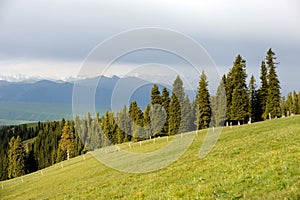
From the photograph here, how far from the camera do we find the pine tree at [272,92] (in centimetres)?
8150

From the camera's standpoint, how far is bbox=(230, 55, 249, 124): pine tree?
262 feet

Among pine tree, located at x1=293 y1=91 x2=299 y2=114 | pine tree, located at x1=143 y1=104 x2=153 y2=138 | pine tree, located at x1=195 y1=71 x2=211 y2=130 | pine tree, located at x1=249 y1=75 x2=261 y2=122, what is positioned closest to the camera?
pine tree, located at x1=143 y1=104 x2=153 y2=138

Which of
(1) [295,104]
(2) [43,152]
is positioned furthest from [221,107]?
(2) [43,152]

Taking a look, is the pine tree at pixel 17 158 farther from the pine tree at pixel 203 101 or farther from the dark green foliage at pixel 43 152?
the pine tree at pixel 203 101

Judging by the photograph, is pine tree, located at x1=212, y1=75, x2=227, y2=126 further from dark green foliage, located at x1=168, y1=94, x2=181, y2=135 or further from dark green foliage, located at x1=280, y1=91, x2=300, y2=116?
dark green foliage, located at x1=280, y1=91, x2=300, y2=116

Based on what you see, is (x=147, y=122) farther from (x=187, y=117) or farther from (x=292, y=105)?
(x=292, y=105)

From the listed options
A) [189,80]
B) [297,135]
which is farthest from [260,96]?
[189,80]

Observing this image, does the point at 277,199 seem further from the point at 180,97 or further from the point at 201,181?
the point at 180,97

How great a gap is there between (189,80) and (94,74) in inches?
239

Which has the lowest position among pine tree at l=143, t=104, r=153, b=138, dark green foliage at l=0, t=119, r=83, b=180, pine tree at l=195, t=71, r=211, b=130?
dark green foliage at l=0, t=119, r=83, b=180

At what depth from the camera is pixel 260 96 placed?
86.3 meters

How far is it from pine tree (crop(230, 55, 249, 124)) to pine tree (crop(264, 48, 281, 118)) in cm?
609

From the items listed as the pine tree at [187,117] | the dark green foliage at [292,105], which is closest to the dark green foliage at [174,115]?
the pine tree at [187,117]

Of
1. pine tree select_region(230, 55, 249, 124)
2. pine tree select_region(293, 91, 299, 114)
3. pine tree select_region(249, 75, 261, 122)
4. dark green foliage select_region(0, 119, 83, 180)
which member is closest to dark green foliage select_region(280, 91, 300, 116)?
pine tree select_region(293, 91, 299, 114)
